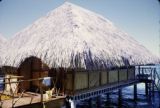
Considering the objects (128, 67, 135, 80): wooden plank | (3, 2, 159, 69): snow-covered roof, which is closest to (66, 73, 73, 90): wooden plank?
(3, 2, 159, 69): snow-covered roof

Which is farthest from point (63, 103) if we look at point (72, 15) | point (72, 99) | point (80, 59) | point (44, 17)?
point (44, 17)

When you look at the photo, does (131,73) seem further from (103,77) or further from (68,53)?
(68,53)

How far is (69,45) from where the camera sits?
34.6 ft

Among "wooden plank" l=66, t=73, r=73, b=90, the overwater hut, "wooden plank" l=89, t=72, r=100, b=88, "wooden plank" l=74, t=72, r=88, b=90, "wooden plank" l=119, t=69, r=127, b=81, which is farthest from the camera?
"wooden plank" l=119, t=69, r=127, b=81

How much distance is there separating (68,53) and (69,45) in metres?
0.48

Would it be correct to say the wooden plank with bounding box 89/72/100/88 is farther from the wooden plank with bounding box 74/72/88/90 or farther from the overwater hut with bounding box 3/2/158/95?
the wooden plank with bounding box 74/72/88/90

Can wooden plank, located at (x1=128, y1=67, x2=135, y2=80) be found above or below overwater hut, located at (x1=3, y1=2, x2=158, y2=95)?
below

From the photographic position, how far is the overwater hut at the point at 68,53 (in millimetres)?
10485

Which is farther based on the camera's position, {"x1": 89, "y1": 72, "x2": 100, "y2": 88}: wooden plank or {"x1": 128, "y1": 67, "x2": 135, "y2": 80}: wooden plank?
{"x1": 128, "y1": 67, "x2": 135, "y2": 80}: wooden plank

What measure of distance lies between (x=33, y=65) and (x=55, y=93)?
2703 mm

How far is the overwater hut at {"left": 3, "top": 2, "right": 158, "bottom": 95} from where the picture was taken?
10485mm

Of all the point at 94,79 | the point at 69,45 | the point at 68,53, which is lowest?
the point at 94,79

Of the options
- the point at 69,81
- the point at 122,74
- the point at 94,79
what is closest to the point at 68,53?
Result: the point at 69,81

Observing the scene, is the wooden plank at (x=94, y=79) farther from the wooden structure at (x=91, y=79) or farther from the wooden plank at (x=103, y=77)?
the wooden plank at (x=103, y=77)
